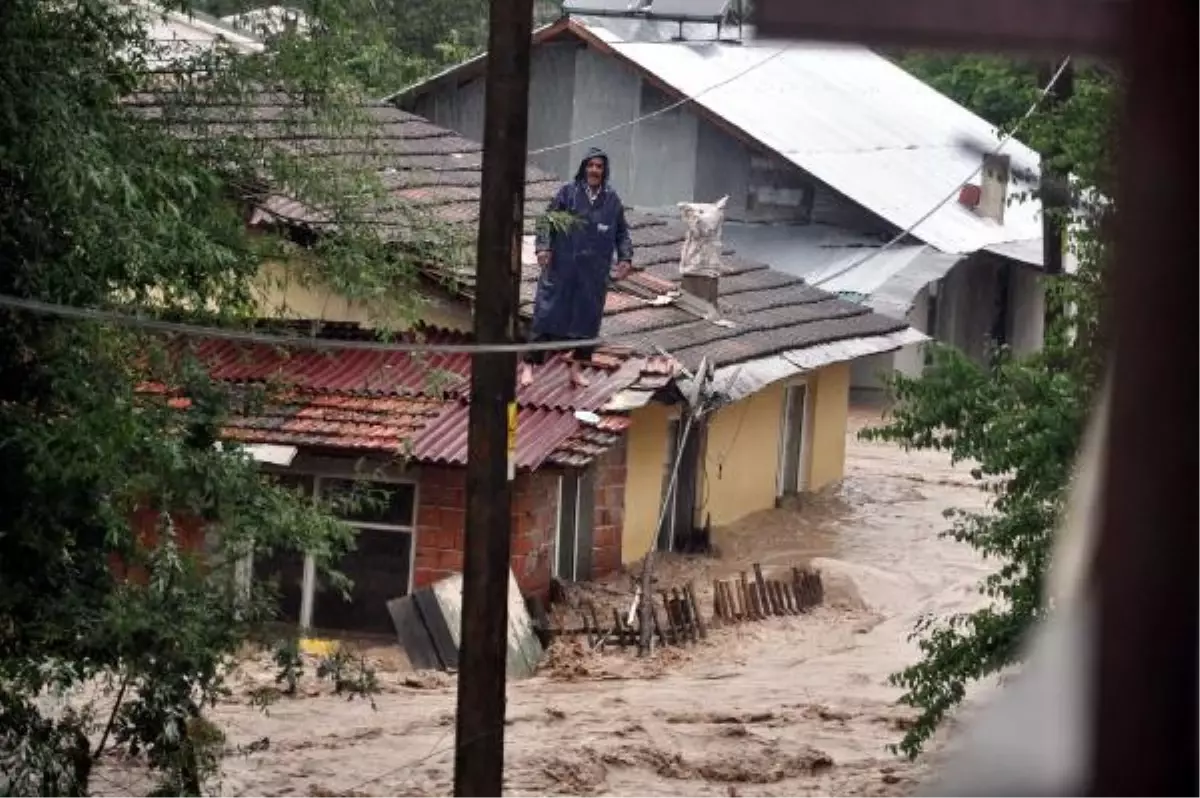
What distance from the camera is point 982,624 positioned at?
9633 millimetres

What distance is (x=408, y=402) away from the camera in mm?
16953

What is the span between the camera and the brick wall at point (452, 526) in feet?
53.4

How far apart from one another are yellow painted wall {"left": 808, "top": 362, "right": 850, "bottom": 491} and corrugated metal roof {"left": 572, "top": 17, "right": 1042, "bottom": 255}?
2.81 meters

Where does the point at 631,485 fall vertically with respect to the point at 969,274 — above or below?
below

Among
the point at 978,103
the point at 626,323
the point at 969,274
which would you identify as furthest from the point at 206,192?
the point at 978,103

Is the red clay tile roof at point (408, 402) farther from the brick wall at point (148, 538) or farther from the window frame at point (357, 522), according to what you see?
the brick wall at point (148, 538)

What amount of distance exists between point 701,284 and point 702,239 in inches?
21.9

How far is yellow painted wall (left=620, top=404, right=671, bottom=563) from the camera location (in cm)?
1891

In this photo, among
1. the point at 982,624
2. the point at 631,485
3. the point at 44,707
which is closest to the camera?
the point at 982,624

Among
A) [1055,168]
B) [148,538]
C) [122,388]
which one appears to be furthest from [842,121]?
[122,388]

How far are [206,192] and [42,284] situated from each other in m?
1.05

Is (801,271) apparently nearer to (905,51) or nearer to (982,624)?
(982,624)

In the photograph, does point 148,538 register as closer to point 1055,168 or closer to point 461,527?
point 461,527

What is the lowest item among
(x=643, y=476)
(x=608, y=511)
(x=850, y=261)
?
(x=608, y=511)
